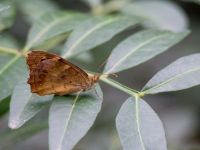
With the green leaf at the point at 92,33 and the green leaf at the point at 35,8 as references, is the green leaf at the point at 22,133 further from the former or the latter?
the green leaf at the point at 35,8

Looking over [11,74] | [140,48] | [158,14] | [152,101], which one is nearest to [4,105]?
[11,74]

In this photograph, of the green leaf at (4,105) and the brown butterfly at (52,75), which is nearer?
the brown butterfly at (52,75)

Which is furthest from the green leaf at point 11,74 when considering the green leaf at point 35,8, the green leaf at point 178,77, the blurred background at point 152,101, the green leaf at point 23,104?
the blurred background at point 152,101

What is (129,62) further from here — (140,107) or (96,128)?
(96,128)

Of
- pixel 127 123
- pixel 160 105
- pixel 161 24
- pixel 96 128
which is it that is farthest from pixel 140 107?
pixel 160 105

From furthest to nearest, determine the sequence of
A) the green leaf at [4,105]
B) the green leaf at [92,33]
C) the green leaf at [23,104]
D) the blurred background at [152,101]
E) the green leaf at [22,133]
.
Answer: the blurred background at [152,101] → the green leaf at [22,133] → the green leaf at [92,33] → the green leaf at [4,105] → the green leaf at [23,104]

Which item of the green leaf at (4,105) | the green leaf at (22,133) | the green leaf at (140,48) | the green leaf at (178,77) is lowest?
the green leaf at (22,133)

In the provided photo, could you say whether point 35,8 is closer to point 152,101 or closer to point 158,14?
point 158,14
